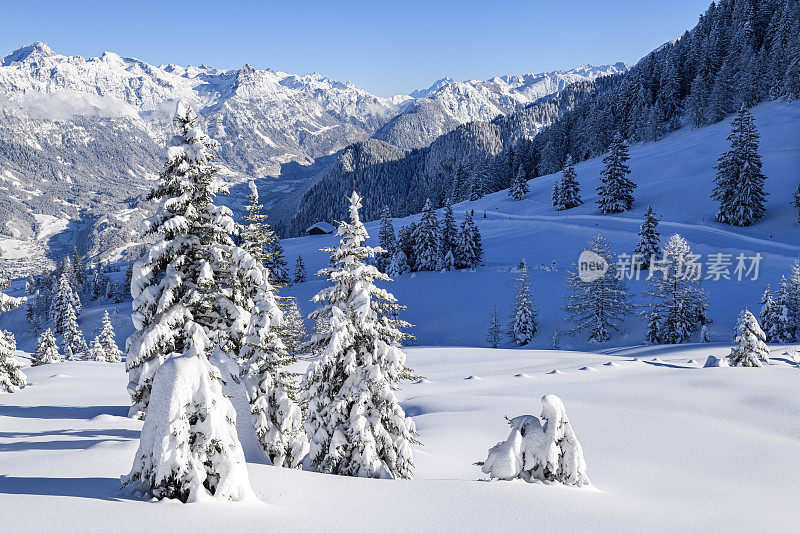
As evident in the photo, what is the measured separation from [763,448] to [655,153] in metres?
92.1

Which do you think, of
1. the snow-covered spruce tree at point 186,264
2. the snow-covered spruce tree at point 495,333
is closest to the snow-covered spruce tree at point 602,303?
the snow-covered spruce tree at point 495,333

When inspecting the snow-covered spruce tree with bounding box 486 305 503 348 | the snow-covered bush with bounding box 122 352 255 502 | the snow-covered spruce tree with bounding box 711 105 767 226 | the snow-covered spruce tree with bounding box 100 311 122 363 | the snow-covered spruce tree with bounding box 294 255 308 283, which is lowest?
the snow-covered spruce tree with bounding box 100 311 122 363

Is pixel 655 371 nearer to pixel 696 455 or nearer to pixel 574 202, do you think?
pixel 696 455

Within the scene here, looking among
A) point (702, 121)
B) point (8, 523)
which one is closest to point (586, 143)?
point (702, 121)

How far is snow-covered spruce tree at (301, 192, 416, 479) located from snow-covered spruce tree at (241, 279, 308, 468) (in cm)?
248

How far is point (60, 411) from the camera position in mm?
15570

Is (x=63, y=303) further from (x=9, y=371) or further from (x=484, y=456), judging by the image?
(x=484, y=456)

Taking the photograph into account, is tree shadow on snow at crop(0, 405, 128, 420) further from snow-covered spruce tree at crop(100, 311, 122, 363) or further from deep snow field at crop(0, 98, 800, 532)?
snow-covered spruce tree at crop(100, 311, 122, 363)

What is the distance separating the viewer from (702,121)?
100 metres

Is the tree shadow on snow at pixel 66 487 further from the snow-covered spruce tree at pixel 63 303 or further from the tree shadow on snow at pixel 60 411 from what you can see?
the snow-covered spruce tree at pixel 63 303

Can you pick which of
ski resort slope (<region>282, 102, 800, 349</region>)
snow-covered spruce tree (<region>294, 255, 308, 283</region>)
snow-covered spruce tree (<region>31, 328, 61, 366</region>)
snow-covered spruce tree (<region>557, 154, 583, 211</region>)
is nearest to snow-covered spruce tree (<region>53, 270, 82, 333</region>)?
snow-covered spruce tree (<region>31, 328, 61, 366</region>)

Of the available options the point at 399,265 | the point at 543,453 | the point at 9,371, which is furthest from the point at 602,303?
the point at 9,371

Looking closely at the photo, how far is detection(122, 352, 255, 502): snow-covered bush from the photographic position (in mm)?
6094

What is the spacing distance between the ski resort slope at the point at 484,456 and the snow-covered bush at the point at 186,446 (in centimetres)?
30
